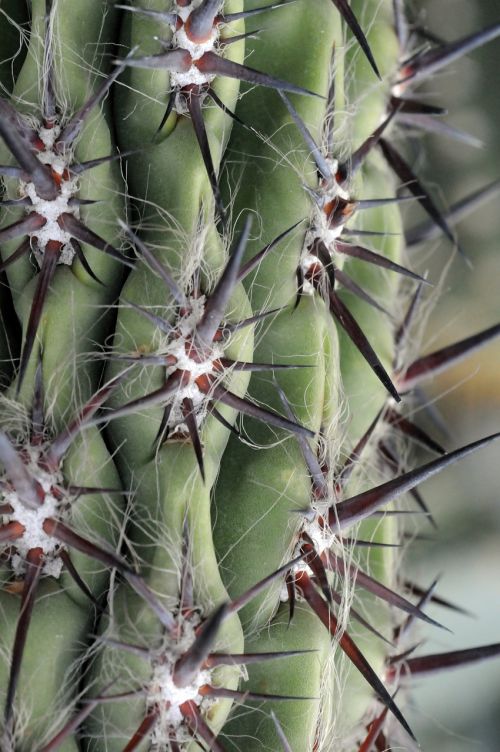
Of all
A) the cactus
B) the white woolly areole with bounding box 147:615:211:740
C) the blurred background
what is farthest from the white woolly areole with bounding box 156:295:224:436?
the blurred background

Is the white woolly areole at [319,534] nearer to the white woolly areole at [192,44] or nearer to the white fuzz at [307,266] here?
the white fuzz at [307,266]

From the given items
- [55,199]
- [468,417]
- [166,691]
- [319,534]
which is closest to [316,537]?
[319,534]

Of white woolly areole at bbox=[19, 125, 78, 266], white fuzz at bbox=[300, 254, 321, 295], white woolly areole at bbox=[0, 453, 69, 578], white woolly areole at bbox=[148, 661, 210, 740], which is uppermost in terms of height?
white woolly areole at bbox=[19, 125, 78, 266]

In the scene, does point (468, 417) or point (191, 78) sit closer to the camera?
point (191, 78)

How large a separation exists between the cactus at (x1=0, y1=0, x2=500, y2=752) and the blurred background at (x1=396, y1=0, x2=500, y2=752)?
2.31ft

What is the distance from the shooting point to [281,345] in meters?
0.56

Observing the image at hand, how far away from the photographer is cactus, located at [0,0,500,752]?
485mm

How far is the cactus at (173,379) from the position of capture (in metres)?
0.48

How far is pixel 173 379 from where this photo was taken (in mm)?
494

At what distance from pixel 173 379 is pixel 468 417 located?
850 mm

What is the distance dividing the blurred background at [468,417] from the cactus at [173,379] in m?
0.70

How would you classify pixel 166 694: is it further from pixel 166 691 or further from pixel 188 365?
pixel 188 365

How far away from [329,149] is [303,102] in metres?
0.04

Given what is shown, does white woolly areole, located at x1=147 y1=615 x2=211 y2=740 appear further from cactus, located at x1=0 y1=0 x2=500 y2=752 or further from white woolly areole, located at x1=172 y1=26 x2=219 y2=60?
white woolly areole, located at x1=172 y1=26 x2=219 y2=60
